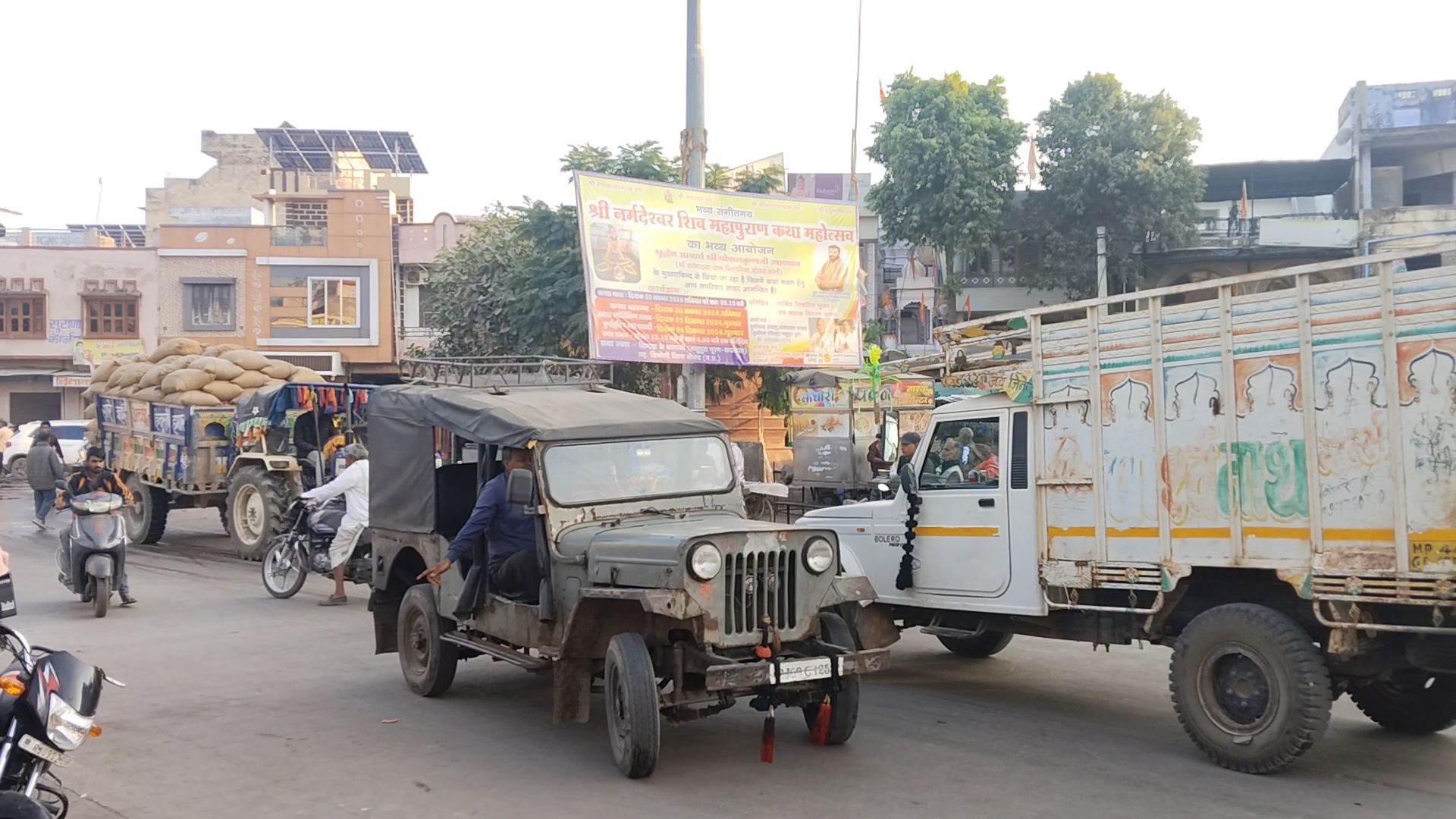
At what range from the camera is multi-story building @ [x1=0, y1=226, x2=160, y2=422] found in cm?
3825

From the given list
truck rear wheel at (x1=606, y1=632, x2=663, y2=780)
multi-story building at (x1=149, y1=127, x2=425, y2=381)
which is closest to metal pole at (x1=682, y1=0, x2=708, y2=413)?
truck rear wheel at (x1=606, y1=632, x2=663, y2=780)

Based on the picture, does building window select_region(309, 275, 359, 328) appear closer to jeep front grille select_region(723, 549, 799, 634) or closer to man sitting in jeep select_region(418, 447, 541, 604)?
man sitting in jeep select_region(418, 447, 541, 604)

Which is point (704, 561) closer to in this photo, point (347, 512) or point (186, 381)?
point (347, 512)

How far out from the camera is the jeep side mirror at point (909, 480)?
8.66 m

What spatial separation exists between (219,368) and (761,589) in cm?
1366

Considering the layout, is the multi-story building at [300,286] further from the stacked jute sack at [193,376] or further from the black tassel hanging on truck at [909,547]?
the black tassel hanging on truck at [909,547]

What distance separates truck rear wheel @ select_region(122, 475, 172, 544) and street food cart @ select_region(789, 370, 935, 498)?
1045 centimetres

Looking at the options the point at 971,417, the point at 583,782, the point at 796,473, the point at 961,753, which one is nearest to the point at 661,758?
the point at 583,782

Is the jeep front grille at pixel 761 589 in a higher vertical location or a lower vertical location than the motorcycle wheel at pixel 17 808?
higher

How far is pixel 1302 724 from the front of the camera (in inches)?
240

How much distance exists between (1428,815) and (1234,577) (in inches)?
60.1

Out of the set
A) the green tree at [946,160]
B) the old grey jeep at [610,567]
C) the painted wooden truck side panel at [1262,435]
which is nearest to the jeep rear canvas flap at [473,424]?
the old grey jeep at [610,567]

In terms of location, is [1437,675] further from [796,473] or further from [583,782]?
[796,473]

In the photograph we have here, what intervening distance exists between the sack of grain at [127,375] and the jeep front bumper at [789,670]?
15349 millimetres
